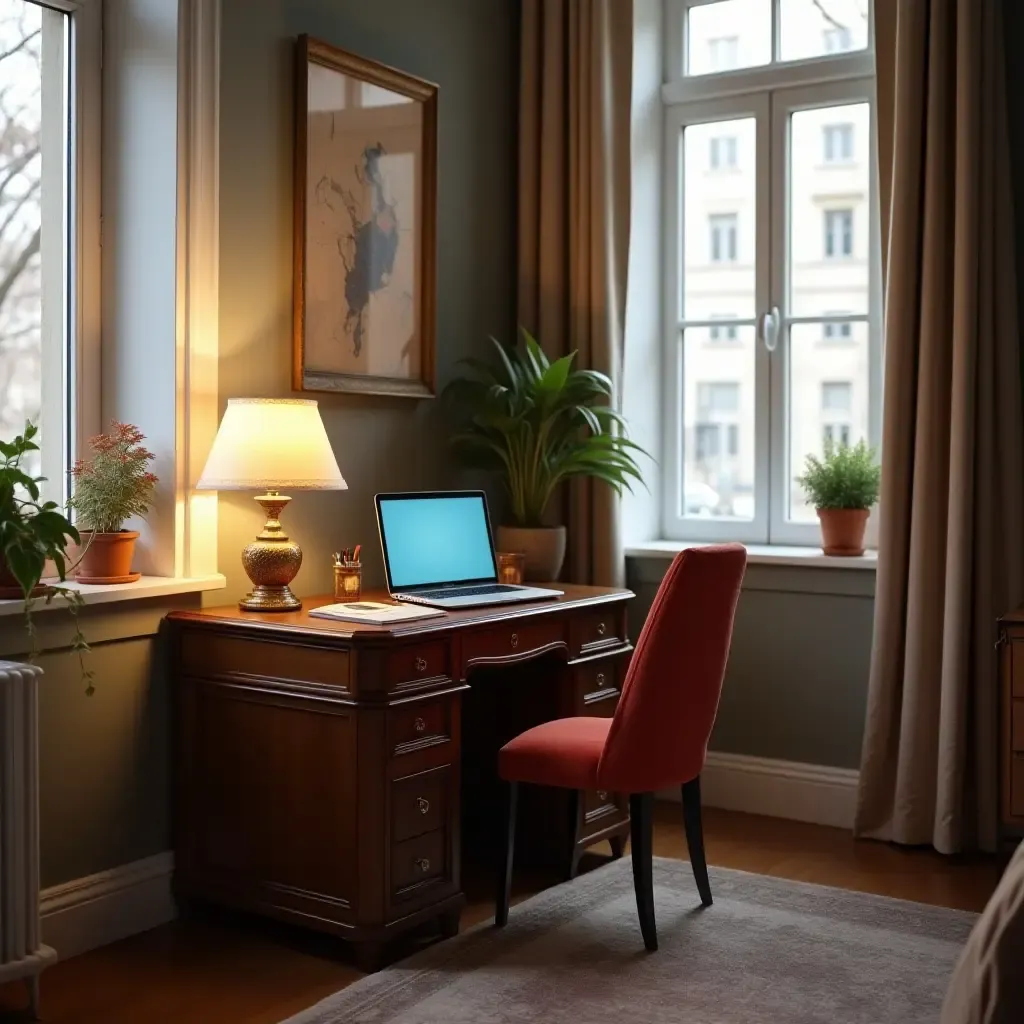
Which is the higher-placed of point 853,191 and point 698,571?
point 853,191

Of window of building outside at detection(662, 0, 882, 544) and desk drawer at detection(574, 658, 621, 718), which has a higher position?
window of building outside at detection(662, 0, 882, 544)

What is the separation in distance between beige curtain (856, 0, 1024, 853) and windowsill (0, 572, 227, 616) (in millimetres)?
1852

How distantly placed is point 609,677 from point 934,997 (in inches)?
47.3

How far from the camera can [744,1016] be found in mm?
2609

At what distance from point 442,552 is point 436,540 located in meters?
0.04

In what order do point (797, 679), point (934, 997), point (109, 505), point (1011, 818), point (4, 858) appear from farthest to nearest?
point (797, 679)
point (1011, 818)
point (109, 505)
point (934, 997)
point (4, 858)

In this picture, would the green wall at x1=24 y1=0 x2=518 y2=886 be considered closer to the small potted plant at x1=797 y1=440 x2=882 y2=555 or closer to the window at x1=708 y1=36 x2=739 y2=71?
the window at x1=708 y1=36 x2=739 y2=71

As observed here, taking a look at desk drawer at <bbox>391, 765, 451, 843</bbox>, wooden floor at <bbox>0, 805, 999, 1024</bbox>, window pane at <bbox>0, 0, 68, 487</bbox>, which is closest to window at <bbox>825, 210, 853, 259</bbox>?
wooden floor at <bbox>0, 805, 999, 1024</bbox>

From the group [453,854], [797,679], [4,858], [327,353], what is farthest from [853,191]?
[4,858]

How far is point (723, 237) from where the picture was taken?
14.5ft

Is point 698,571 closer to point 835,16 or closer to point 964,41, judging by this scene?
point 964,41

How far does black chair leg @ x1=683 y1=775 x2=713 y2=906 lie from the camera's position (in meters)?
3.17

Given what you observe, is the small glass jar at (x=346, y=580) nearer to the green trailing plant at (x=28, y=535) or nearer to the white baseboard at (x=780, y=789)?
the green trailing plant at (x=28, y=535)

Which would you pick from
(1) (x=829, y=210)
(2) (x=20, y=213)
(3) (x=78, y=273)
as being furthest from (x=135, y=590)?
(1) (x=829, y=210)
